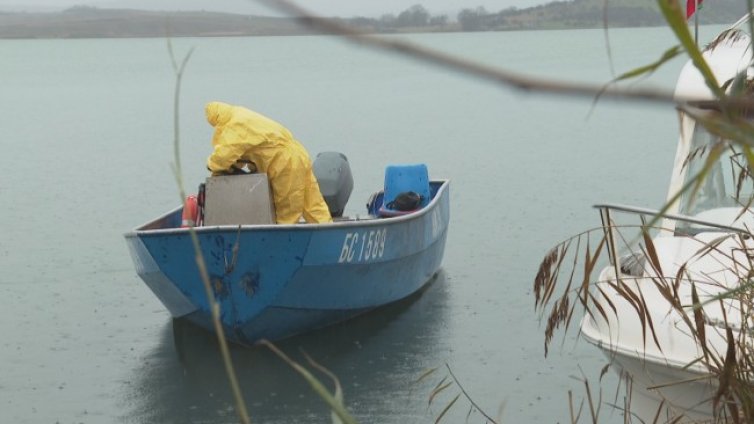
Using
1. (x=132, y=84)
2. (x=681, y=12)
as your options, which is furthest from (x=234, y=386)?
(x=132, y=84)

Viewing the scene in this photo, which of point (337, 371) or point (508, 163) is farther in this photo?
point (508, 163)

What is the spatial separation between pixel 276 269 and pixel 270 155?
80 centimetres

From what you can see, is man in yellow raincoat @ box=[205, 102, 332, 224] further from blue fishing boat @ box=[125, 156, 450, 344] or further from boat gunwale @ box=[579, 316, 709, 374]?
boat gunwale @ box=[579, 316, 709, 374]

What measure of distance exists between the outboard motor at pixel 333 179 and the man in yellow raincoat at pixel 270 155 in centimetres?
92

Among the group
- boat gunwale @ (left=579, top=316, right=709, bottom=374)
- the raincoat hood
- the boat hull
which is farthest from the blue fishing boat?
boat gunwale @ (left=579, top=316, right=709, bottom=374)

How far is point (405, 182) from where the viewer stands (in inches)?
461

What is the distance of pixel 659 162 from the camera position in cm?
2203

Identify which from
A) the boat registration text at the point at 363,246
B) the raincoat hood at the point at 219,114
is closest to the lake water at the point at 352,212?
the boat registration text at the point at 363,246

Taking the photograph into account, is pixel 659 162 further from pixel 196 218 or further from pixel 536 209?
pixel 196 218

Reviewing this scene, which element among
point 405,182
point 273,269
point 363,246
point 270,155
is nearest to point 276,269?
point 273,269

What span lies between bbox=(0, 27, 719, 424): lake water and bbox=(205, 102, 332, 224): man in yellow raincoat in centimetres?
102

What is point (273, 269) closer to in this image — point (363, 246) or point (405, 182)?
point (363, 246)

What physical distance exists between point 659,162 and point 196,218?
1377 centimetres

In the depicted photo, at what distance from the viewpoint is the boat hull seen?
902cm
